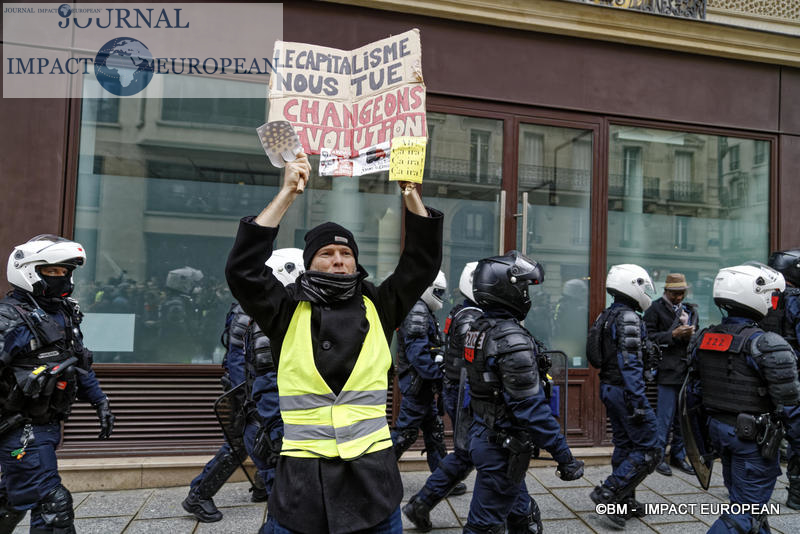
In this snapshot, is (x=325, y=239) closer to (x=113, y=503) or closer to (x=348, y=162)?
(x=348, y=162)

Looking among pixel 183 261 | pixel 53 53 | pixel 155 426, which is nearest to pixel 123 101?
pixel 53 53

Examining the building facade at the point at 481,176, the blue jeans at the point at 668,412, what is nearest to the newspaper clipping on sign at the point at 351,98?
the building facade at the point at 481,176

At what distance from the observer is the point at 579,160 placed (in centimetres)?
718

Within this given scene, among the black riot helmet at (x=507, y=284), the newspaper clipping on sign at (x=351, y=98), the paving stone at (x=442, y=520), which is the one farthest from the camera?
the paving stone at (x=442, y=520)

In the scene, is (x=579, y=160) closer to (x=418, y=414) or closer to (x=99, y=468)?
(x=418, y=414)

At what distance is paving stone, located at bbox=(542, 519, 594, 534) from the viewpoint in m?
4.47

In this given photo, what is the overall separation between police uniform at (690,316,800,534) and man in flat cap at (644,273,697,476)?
2.26 metres

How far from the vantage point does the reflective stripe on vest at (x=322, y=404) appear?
84.0 inches

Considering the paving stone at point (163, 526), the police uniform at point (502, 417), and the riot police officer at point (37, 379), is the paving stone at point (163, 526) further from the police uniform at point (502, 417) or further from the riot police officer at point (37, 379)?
the police uniform at point (502, 417)

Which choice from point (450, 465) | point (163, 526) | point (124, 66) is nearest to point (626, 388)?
point (450, 465)

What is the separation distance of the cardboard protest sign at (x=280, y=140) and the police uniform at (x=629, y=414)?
342cm

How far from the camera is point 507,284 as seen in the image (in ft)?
11.9

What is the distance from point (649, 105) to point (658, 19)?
1.04m

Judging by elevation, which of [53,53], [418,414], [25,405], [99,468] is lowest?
[99,468]
